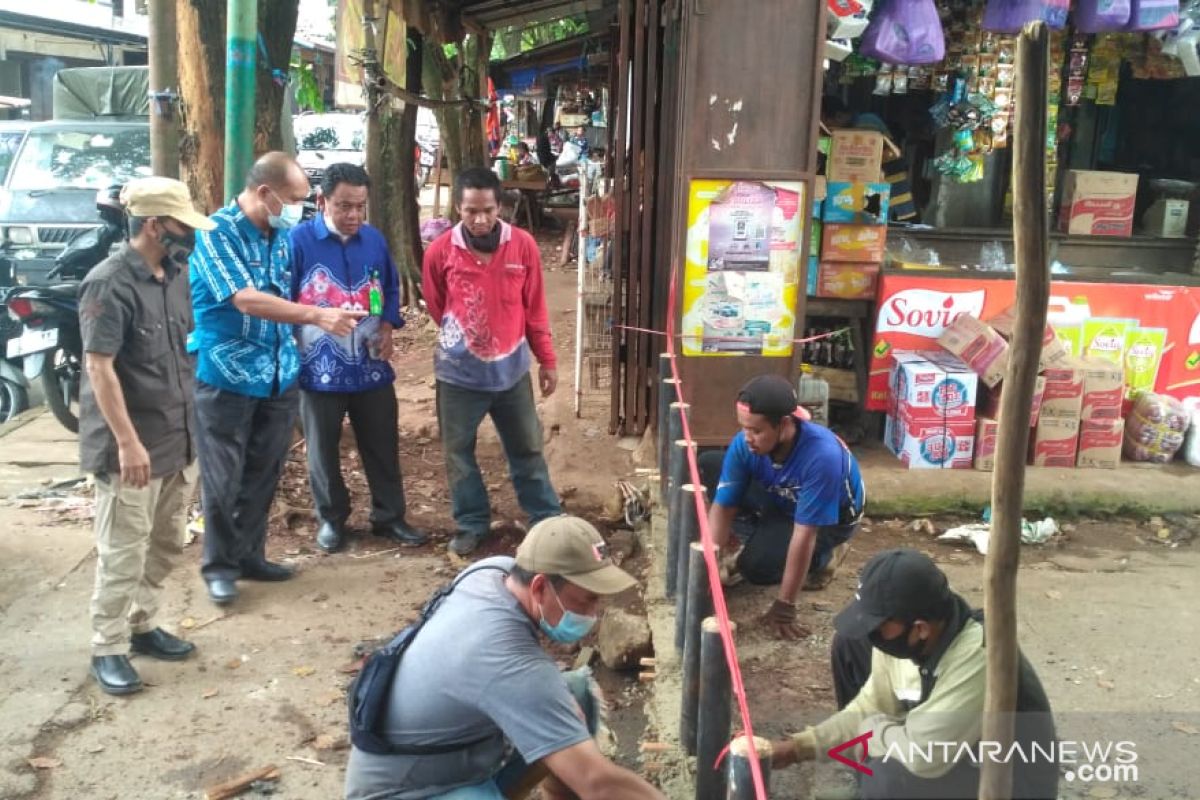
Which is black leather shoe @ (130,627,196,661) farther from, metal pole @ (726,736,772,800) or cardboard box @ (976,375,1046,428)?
cardboard box @ (976,375,1046,428)

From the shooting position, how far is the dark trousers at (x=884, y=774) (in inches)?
78.2

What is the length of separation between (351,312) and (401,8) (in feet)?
10.6

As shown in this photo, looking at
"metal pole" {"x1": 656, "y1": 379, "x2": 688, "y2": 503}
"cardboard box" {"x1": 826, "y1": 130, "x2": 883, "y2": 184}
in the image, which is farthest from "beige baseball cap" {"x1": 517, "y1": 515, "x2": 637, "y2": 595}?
"cardboard box" {"x1": 826, "y1": 130, "x2": 883, "y2": 184}

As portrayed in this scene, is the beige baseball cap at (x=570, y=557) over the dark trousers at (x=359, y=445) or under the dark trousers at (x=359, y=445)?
over

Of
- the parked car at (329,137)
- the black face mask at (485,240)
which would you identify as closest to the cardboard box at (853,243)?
the black face mask at (485,240)

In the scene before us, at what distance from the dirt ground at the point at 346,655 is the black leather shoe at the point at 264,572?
0.18 feet

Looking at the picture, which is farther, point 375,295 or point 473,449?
point 473,449

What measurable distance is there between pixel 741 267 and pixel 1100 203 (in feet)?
9.75

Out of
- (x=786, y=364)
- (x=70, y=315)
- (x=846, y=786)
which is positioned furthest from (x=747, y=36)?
(x=70, y=315)

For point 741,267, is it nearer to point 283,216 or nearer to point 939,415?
point 939,415

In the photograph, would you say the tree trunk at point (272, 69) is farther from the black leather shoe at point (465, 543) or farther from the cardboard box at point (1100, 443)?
the cardboard box at point (1100, 443)

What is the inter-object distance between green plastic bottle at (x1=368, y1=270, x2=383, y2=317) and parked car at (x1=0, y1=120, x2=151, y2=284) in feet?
15.5

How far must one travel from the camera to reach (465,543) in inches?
202

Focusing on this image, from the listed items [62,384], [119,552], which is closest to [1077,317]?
[119,552]
